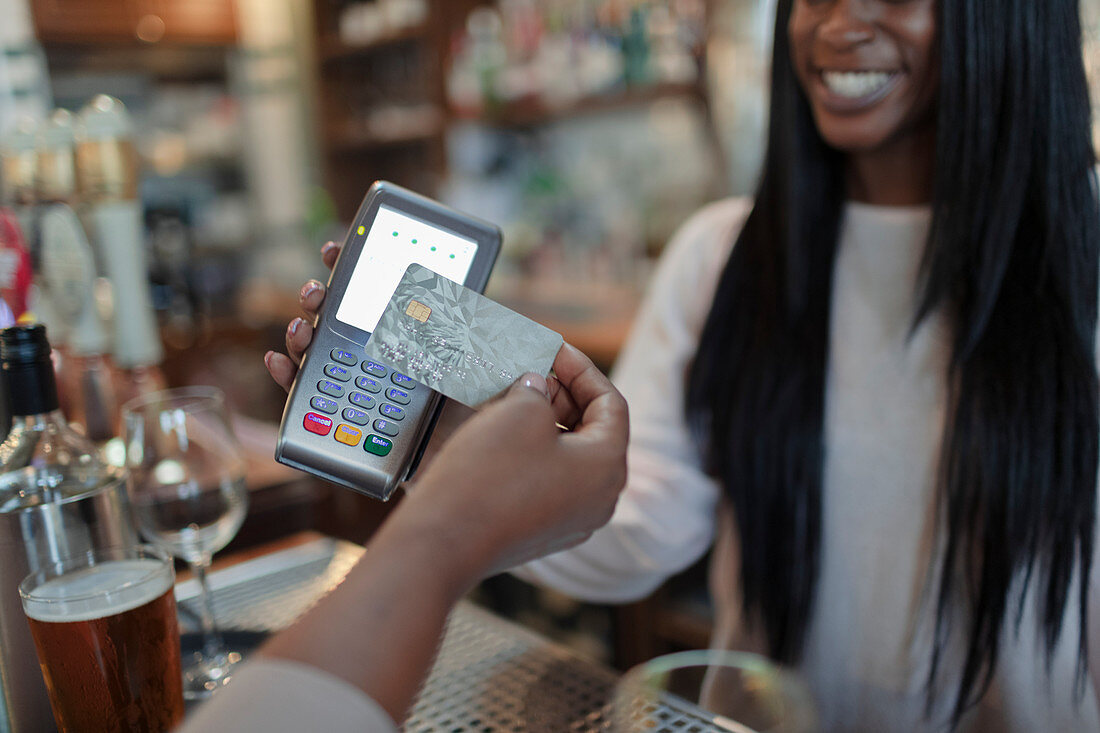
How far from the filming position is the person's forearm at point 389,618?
13.3 inches

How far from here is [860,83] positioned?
0.77 meters

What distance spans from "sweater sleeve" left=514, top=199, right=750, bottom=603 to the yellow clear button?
0.95 feet

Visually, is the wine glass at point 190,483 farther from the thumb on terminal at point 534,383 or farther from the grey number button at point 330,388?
the thumb on terminal at point 534,383

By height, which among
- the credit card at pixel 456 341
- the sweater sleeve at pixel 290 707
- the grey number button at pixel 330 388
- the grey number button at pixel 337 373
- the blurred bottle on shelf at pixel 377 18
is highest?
the blurred bottle on shelf at pixel 377 18

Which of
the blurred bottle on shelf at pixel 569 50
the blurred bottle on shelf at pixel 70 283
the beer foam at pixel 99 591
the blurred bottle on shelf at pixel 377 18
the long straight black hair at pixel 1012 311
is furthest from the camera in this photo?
the blurred bottle on shelf at pixel 377 18

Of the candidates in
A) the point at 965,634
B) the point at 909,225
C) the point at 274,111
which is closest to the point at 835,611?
the point at 965,634

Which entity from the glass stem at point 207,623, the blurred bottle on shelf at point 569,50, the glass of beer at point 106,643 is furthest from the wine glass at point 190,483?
the blurred bottle on shelf at point 569,50

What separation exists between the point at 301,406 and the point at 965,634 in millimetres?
606

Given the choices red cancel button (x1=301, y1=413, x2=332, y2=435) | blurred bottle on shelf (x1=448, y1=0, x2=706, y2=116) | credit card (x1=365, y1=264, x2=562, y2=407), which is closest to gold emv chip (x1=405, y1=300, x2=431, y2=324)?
credit card (x1=365, y1=264, x2=562, y2=407)

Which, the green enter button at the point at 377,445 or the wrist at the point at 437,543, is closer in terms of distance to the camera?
the wrist at the point at 437,543

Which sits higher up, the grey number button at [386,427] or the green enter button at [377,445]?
the grey number button at [386,427]

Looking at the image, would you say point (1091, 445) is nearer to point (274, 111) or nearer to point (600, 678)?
point (600, 678)

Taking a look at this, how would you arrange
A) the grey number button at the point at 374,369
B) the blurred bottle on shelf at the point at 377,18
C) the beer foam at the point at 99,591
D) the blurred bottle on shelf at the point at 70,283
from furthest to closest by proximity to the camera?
the blurred bottle on shelf at the point at 377,18, the blurred bottle on shelf at the point at 70,283, the grey number button at the point at 374,369, the beer foam at the point at 99,591

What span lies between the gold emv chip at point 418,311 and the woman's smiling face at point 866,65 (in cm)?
50
